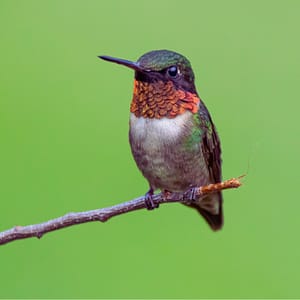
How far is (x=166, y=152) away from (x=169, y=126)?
13 cm

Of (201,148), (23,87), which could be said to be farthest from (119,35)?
(201,148)

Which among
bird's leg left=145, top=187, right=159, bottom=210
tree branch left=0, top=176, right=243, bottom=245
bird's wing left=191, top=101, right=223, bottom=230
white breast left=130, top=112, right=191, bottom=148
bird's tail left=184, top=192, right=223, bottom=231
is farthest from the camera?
bird's tail left=184, top=192, right=223, bottom=231

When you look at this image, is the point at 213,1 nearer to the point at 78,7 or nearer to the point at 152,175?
the point at 78,7

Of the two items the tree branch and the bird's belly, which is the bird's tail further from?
the tree branch

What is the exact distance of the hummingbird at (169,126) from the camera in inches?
111

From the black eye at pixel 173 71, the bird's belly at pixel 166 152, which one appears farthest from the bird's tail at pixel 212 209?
the black eye at pixel 173 71

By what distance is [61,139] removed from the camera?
4.96 meters

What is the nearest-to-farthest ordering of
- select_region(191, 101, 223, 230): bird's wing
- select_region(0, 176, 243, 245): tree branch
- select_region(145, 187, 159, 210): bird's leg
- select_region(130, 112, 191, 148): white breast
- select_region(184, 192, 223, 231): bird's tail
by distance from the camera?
select_region(0, 176, 243, 245): tree branch, select_region(145, 187, 159, 210): bird's leg, select_region(130, 112, 191, 148): white breast, select_region(191, 101, 223, 230): bird's wing, select_region(184, 192, 223, 231): bird's tail

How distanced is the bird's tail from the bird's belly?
0.54 metres

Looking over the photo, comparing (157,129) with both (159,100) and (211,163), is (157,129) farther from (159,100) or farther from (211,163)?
(211,163)

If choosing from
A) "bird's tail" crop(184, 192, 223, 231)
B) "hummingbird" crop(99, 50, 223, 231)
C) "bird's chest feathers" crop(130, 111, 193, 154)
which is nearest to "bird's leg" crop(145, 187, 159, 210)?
"hummingbird" crop(99, 50, 223, 231)

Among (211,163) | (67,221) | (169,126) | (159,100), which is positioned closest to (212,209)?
(211,163)

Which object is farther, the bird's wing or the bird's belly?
the bird's wing

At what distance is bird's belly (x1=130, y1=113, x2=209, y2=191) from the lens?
297 cm
